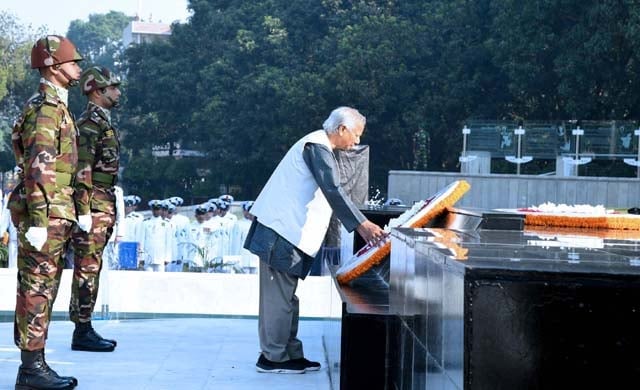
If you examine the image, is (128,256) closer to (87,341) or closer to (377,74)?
(87,341)

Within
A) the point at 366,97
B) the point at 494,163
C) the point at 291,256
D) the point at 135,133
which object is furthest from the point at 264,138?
the point at 291,256

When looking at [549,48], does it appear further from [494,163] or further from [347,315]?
[347,315]

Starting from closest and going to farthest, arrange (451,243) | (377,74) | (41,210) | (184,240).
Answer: (451,243), (41,210), (184,240), (377,74)

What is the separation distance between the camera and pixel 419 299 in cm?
350

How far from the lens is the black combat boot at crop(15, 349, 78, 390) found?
498 centimetres

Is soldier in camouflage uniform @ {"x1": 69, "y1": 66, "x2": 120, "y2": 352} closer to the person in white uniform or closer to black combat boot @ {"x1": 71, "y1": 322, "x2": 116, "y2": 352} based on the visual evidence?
black combat boot @ {"x1": 71, "y1": 322, "x2": 116, "y2": 352}

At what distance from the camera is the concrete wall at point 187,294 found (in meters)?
9.55

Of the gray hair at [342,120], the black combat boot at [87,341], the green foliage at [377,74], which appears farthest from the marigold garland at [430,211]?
the green foliage at [377,74]

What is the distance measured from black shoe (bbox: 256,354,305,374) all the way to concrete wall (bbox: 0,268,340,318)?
11.7 ft

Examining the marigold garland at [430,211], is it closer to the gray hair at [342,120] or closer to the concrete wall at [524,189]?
the gray hair at [342,120]

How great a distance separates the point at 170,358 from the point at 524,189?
2514 centimetres

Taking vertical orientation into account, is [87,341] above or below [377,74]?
below

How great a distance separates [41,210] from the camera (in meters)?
4.91

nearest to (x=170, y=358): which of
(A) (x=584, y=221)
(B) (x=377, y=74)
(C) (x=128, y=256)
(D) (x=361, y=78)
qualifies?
(A) (x=584, y=221)
